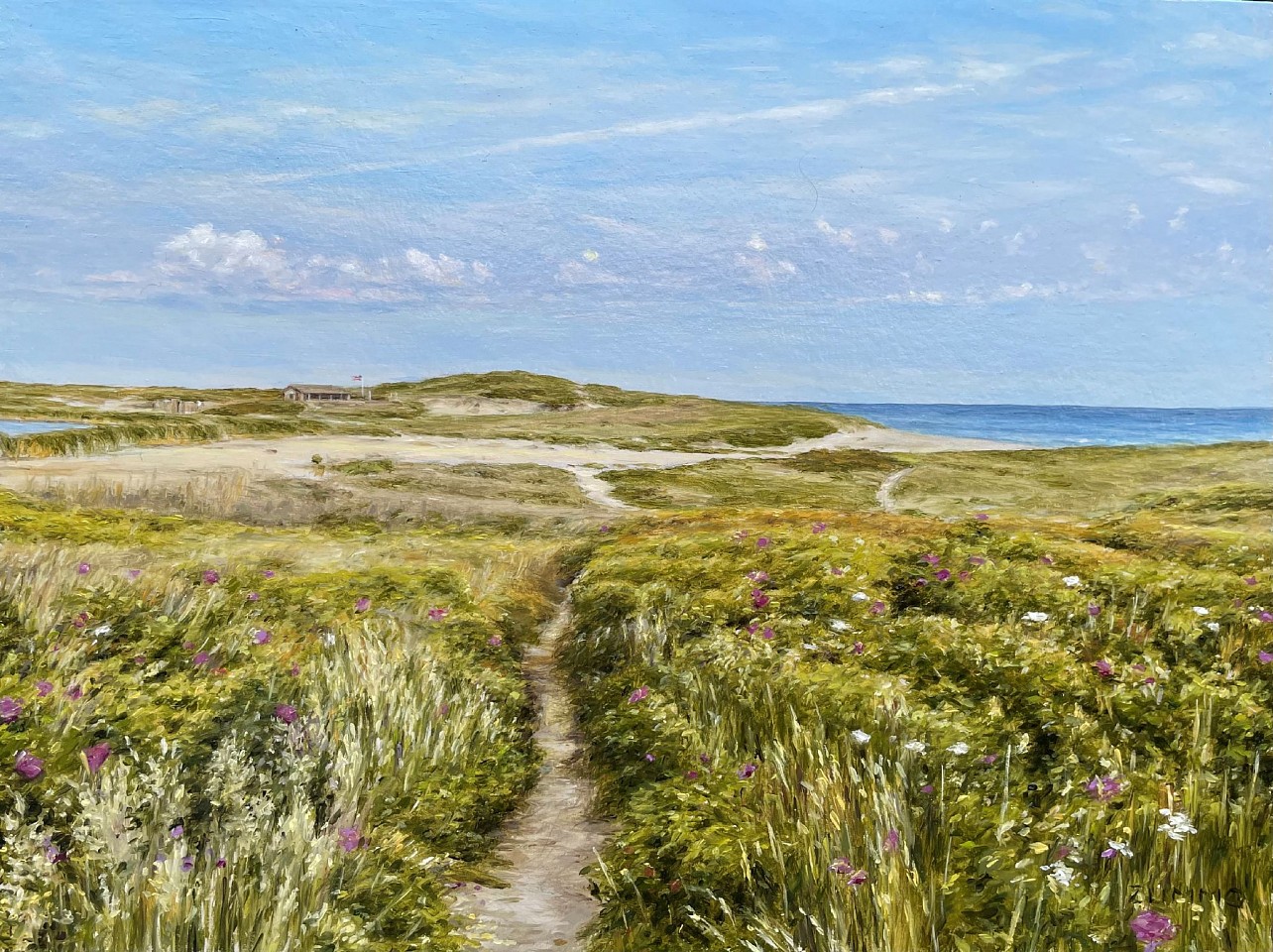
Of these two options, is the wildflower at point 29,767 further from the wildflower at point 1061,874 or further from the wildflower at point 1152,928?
the wildflower at point 1152,928

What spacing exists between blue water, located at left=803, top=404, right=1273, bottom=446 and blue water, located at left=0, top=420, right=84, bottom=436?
366 inches

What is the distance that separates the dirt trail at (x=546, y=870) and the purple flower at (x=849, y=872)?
1.17 metres

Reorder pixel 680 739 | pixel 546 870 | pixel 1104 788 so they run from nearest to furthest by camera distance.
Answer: pixel 1104 788 → pixel 546 870 → pixel 680 739

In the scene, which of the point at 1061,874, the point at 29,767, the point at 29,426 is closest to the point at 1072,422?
the point at 1061,874

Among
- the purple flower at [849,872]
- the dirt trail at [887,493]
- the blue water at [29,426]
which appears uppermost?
the blue water at [29,426]

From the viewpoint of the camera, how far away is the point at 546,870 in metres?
4.32

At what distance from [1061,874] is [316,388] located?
9645 mm

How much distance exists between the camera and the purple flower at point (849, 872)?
309cm

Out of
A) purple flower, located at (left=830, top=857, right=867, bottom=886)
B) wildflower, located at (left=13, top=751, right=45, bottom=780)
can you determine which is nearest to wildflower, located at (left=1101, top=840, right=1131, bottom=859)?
purple flower, located at (left=830, top=857, right=867, bottom=886)

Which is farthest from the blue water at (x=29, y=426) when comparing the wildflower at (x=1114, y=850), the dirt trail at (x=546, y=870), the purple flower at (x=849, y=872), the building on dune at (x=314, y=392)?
the wildflower at (x=1114, y=850)

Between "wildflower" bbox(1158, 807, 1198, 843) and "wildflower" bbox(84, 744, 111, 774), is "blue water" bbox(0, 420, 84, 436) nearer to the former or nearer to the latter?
"wildflower" bbox(84, 744, 111, 774)

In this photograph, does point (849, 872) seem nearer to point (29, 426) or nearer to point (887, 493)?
point (29, 426)

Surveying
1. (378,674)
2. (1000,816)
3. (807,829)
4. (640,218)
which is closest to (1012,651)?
(1000,816)

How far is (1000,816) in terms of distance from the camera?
358 centimetres
